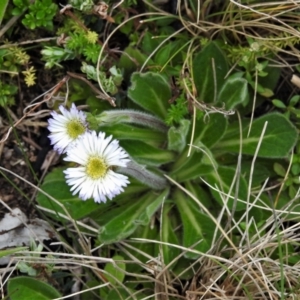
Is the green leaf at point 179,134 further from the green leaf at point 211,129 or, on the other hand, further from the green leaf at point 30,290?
the green leaf at point 30,290

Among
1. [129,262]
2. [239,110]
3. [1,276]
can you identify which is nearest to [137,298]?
[129,262]

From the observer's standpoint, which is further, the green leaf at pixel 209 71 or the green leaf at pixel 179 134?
the green leaf at pixel 209 71

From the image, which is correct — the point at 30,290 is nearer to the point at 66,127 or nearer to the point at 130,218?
the point at 130,218

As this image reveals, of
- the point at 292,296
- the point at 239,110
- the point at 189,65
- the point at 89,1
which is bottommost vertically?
the point at 292,296

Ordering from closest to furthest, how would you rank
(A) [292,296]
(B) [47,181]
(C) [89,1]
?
1. (A) [292,296]
2. (C) [89,1]
3. (B) [47,181]

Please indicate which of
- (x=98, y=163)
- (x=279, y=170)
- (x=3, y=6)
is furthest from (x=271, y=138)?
(x=3, y=6)

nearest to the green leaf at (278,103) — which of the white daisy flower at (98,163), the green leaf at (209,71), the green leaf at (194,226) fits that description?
the green leaf at (209,71)

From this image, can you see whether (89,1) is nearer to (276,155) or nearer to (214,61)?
(214,61)
